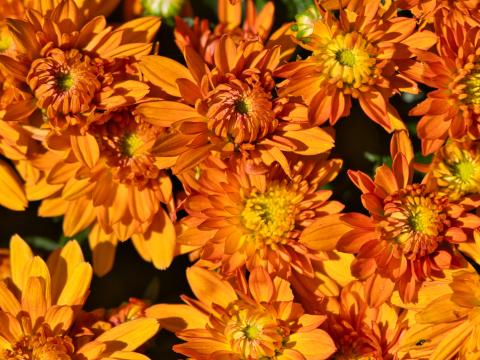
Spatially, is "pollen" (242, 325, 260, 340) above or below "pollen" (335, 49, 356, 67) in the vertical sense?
below

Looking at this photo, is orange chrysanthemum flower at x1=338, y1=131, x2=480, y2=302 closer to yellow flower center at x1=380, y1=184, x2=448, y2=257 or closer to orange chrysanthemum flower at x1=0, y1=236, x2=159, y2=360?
yellow flower center at x1=380, y1=184, x2=448, y2=257

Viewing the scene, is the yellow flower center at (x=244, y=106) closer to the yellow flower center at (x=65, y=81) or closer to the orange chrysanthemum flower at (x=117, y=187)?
the orange chrysanthemum flower at (x=117, y=187)

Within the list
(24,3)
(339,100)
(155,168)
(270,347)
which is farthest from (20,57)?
(270,347)

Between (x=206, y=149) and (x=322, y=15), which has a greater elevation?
(x=322, y=15)

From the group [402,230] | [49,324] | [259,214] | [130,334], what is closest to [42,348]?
[49,324]

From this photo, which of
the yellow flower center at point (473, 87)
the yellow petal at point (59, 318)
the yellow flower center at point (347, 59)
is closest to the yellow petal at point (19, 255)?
the yellow petal at point (59, 318)

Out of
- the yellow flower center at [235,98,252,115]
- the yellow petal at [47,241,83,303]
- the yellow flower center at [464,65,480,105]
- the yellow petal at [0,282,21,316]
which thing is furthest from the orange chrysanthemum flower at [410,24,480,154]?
the yellow petal at [0,282,21,316]

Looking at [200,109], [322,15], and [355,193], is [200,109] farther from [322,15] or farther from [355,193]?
[355,193]
